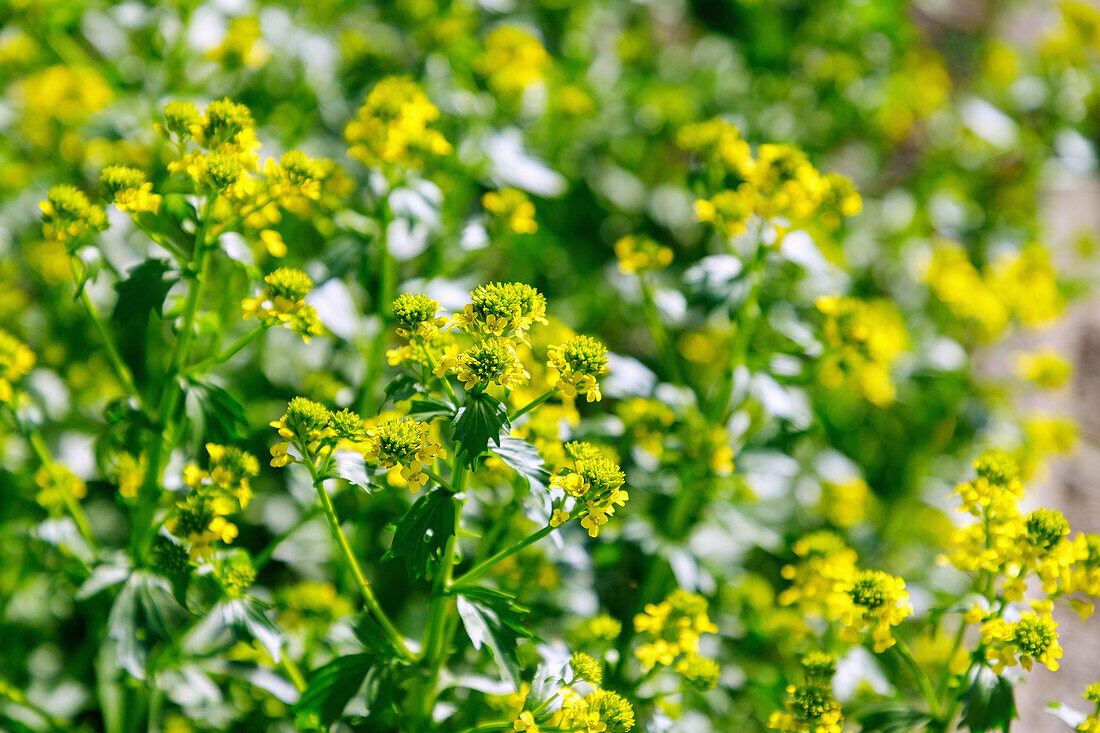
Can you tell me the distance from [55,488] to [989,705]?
6.35 ft

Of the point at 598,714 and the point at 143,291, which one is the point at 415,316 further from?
the point at 598,714

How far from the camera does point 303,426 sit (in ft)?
4.68

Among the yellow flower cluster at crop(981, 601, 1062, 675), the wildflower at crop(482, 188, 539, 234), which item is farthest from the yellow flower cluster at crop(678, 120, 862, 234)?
the yellow flower cluster at crop(981, 601, 1062, 675)

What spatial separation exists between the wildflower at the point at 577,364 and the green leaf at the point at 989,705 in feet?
2.92

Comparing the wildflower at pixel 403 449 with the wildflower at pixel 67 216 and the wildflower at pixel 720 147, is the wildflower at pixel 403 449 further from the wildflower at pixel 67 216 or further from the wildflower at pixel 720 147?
the wildflower at pixel 720 147

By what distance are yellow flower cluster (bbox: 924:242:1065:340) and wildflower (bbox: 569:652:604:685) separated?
1893 mm

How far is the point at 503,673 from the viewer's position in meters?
1.46

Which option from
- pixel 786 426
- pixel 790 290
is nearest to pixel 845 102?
pixel 790 290

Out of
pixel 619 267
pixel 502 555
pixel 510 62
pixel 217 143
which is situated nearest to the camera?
pixel 502 555

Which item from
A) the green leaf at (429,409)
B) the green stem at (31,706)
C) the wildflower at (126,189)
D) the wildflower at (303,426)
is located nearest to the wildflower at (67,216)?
the wildflower at (126,189)

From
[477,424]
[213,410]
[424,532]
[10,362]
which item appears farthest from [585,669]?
[10,362]

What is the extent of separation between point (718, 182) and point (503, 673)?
127 cm

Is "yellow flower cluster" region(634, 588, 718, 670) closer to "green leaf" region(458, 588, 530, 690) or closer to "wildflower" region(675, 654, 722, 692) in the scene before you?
"wildflower" region(675, 654, 722, 692)

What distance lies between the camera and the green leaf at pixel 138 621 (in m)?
1.66
